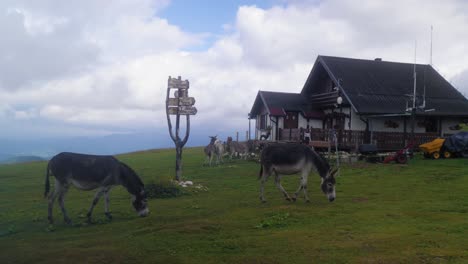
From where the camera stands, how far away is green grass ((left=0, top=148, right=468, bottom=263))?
8.52 meters

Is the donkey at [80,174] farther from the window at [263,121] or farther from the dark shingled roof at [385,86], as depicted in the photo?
the window at [263,121]

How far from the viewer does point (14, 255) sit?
906 centimetres

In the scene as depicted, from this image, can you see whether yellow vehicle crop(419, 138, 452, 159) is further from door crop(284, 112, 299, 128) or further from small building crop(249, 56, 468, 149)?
door crop(284, 112, 299, 128)

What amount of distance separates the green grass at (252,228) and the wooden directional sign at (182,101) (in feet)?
14.2

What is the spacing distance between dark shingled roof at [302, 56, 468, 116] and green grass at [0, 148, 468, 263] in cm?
1646

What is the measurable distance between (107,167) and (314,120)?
30.2 m

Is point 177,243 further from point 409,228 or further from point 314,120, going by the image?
point 314,120

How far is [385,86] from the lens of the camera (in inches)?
1490

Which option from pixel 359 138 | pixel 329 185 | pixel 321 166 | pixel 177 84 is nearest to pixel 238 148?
pixel 359 138

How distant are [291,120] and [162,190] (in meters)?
24.6

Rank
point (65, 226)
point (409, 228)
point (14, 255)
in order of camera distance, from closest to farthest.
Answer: point (14, 255) < point (409, 228) < point (65, 226)

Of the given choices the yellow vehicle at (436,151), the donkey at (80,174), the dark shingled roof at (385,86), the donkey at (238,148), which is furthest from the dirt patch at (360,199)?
the donkey at (238,148)

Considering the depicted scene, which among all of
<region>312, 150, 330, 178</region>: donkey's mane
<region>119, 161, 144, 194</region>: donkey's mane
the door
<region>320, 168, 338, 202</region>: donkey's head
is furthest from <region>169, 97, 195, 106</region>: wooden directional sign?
the door

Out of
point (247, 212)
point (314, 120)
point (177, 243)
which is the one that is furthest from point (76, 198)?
point (314, 120)
